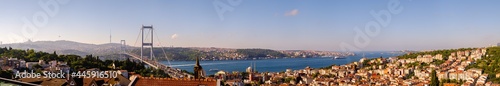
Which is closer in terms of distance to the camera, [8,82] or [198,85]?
[8,82]

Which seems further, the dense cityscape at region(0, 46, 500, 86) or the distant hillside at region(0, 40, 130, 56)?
the distant hillside at region(0, 40, 130, 56)

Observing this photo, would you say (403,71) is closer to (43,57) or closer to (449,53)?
(449,53)

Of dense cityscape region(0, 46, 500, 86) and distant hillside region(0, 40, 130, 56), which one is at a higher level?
distant hillside region(0, 40, 130, 56)

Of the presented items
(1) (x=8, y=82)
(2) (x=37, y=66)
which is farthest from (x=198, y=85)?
(2) (x=37, y=66)

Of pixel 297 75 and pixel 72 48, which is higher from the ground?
pixel 72 48

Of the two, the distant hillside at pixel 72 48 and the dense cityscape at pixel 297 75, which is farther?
the distant hillside at pixel 72 48

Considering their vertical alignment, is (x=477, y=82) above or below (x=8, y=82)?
below

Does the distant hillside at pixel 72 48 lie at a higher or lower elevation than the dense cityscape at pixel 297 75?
higher

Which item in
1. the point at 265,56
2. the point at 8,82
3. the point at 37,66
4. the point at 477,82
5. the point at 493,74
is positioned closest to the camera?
the point at 8,82

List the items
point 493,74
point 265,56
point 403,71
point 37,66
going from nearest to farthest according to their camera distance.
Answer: point 37,66 → point 493,74 → point 403,71 → point 265,56

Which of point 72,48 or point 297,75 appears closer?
point 297,75
